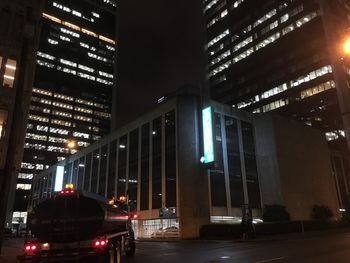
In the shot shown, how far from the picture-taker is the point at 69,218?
1157 centimetres

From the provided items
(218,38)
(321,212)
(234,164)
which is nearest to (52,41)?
(218,38)

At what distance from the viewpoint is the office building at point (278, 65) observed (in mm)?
99375

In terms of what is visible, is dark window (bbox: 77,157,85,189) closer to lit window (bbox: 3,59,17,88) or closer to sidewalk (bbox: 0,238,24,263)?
sidewalk (bbox: 0,238,24,263)

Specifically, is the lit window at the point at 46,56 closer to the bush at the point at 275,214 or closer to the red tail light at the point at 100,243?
the bush at the point at 275,214

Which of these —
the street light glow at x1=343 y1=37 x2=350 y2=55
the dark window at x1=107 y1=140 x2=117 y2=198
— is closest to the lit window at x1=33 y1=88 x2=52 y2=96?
the dark window at x1=107 y1=140 x2=117 y2=198

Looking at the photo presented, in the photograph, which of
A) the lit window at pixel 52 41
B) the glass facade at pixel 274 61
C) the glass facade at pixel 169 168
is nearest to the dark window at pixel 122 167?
the glass facade at pixel 169 168

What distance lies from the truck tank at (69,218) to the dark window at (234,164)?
39290 mm

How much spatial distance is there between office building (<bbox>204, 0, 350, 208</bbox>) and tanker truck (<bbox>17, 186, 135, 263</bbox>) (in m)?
77.8

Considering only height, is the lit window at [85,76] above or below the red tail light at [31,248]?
above

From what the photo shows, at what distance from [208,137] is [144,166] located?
48.9ft

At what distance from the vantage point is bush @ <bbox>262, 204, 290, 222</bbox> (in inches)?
1870

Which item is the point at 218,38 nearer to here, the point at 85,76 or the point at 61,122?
the point at 85,76

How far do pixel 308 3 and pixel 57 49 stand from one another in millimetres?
120819

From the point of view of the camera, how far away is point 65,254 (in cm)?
1109
